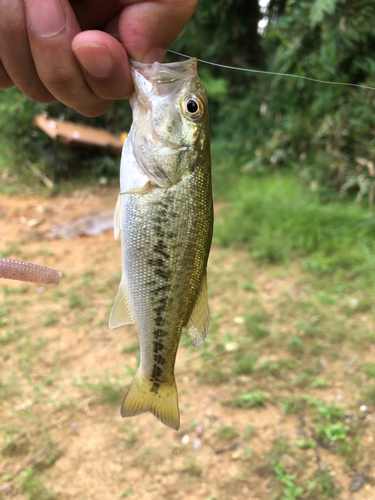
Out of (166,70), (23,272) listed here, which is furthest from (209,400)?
(166,70)

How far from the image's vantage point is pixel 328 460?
2500 mm

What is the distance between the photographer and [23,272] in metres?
1.04

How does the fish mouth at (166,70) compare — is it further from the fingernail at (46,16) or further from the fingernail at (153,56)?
the fingernail at (46,16)

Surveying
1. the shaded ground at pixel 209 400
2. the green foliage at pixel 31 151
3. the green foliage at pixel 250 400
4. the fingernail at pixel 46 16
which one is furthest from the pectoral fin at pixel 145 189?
the green foliage at pixel 31 151

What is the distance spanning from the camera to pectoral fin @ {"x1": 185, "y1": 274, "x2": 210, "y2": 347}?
1.38m

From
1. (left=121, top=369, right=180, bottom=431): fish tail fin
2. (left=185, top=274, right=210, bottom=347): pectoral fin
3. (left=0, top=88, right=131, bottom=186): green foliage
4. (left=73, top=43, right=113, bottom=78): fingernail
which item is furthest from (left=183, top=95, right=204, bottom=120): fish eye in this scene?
(left=0, top=88, right=131, bottom=186): green foliage

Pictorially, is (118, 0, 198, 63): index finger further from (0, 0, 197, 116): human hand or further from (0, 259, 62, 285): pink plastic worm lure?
(0, 259, 62, 285): pink plastic worm lure

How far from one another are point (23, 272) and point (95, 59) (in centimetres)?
81

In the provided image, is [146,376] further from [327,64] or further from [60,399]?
[327,64]

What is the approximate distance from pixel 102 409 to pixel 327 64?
6591mm

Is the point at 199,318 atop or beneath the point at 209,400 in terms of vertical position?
atop

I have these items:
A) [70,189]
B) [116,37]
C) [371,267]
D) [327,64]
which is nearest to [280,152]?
[327,64]

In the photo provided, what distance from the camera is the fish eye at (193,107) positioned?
4.55ft

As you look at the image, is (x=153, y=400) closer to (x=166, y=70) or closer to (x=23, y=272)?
(x=23, y=272)
